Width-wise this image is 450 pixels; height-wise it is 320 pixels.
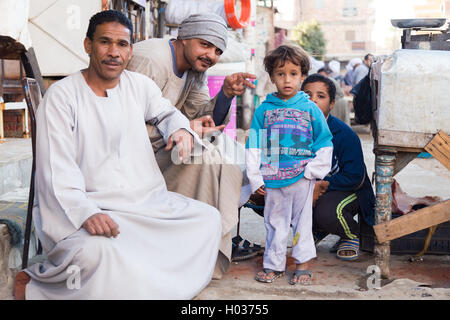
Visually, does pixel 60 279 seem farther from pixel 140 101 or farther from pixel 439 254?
pixel 439 254

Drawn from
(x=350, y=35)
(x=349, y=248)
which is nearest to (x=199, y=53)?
(x=349, y=248)

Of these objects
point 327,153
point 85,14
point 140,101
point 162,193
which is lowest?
point 162,193

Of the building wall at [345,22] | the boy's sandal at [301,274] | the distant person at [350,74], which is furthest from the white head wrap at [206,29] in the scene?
the building wall at [345,22]

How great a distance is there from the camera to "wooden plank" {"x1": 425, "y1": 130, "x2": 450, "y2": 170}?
3.06m

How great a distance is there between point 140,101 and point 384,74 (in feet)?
4.61

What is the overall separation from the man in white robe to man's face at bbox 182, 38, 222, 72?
0.52 meters

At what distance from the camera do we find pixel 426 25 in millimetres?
3896

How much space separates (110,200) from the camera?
9.33 feet

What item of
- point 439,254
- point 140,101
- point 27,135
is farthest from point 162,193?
point 27,135

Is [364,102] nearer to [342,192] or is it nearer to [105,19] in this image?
[342,192]

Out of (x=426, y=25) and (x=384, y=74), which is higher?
(x=426, y=25)

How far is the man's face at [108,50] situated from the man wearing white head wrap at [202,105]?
56 centimetres

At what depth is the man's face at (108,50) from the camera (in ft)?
9.52
